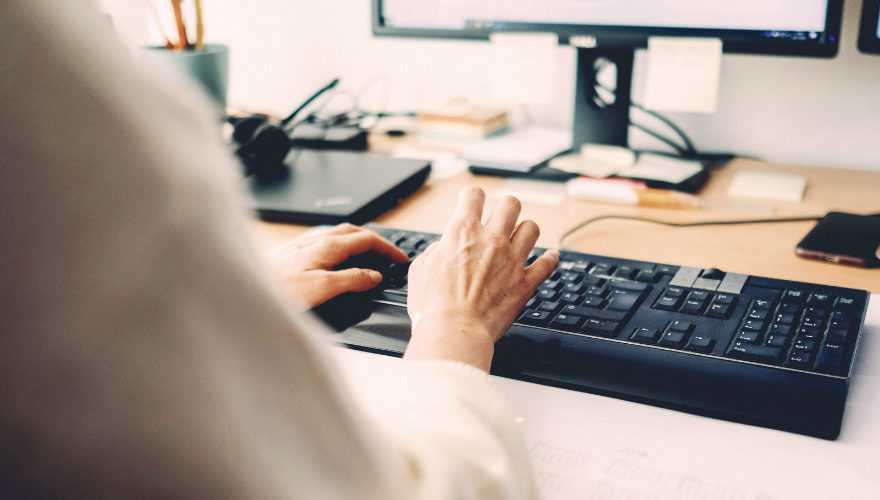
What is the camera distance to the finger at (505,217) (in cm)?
60

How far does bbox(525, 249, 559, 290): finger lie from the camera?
57 centimetres

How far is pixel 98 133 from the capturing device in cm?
20

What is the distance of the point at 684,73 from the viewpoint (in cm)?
93

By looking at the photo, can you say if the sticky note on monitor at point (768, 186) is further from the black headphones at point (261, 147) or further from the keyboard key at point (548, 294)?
the black headphones at point (261, 147)

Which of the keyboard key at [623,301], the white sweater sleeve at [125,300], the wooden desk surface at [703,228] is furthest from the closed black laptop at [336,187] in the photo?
the white sweater sleeve at [125,300]

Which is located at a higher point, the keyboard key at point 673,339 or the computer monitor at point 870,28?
the computer monitor at point 870,28

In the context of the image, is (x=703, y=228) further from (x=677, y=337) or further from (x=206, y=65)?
(x=206, y=65)

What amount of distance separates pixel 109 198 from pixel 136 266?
0.02 meters

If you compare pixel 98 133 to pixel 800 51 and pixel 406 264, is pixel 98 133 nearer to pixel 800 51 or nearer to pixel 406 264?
pixel 406 264

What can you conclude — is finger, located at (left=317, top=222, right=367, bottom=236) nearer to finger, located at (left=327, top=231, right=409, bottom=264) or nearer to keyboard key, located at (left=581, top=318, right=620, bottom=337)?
finger, located at (left=327, top=231, right=409, bottom=264)

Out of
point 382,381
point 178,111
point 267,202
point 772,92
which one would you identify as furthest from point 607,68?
point 178,111

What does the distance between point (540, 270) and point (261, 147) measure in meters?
0.53

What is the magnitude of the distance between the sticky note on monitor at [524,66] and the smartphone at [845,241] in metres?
0.42

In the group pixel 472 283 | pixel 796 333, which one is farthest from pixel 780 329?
pixel 472 283
